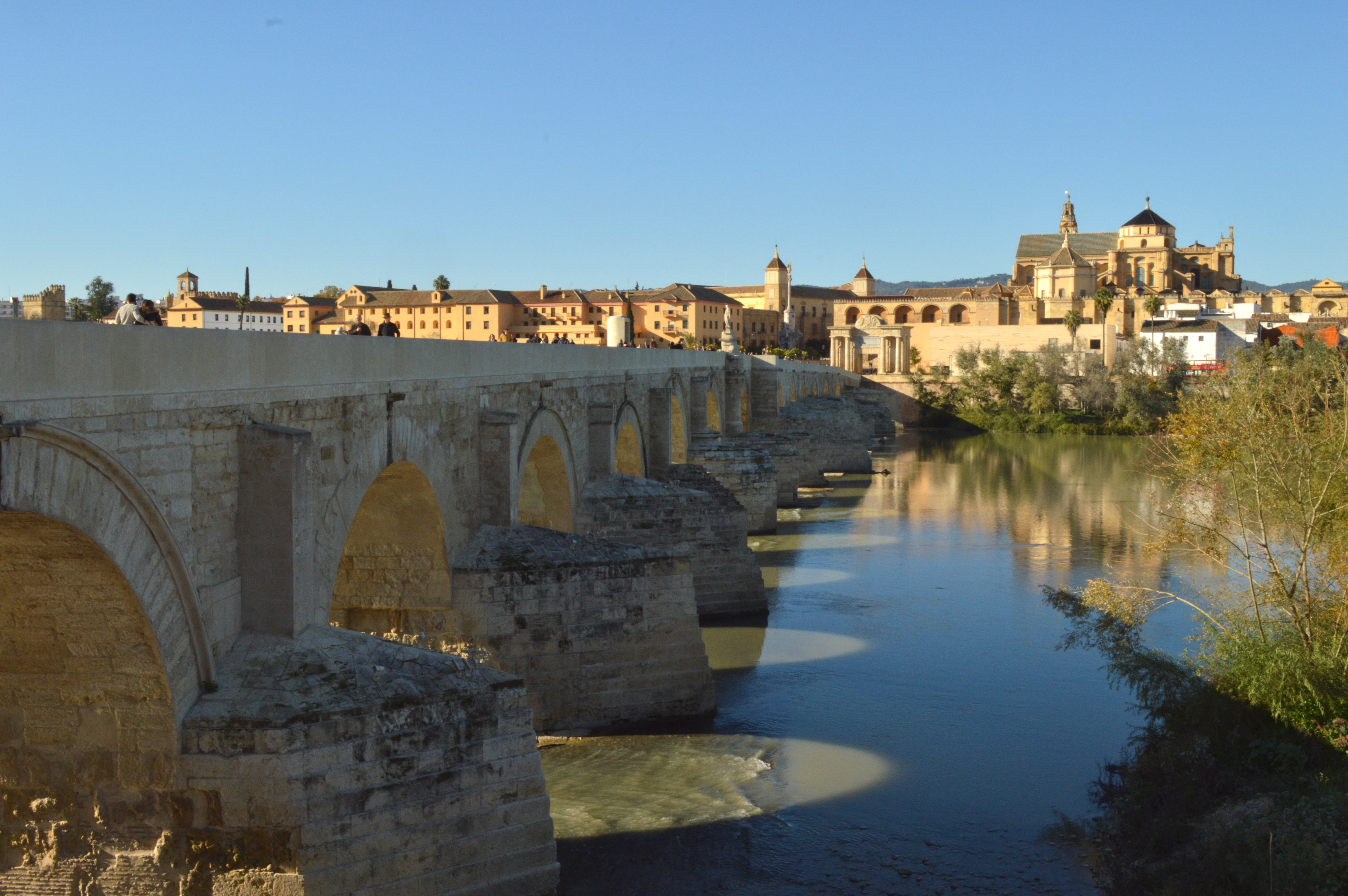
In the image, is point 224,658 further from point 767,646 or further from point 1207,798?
point 767,646

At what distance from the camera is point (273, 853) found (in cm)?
630

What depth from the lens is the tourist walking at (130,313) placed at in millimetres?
7609

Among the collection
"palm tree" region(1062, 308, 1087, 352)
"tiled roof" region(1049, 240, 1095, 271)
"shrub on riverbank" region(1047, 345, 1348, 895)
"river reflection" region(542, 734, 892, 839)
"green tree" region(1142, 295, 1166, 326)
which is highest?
"tiled roof" region(1049, 240, 1095, 271)

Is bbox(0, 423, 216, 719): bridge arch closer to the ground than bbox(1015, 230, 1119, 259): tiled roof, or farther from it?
closer to the ground

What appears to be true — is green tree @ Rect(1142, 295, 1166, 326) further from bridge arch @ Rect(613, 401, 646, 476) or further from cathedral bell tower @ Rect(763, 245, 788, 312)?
bridge arch @ Rect(613, 401, 646, 476)

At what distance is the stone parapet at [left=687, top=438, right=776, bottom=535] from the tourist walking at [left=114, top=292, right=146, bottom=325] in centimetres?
1549

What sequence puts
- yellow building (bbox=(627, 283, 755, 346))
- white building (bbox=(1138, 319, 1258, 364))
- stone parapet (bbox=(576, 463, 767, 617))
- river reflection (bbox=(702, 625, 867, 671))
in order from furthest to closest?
yellow building (bbox=(627, 283, 755, 346)), white building (bbox=(1138, 319, 1258, 364)), stone parapet (bbox=(576, 463, 767, 617)), river reflection (bbox=(702, 625, 867, 671))

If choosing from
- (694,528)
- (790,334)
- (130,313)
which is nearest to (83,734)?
(130,313)

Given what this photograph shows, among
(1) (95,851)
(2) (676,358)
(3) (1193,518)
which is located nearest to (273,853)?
(1) (95,851)

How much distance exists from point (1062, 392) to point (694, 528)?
1807 inches

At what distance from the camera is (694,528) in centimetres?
1667

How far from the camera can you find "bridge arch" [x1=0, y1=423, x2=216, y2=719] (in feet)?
17.0

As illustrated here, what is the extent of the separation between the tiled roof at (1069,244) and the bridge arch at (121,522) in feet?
320

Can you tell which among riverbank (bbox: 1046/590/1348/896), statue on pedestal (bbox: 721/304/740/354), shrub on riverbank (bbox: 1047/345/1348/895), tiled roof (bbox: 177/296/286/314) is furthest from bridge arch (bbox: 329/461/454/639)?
statue on pedestal (bbox: 721/304/740/354)
